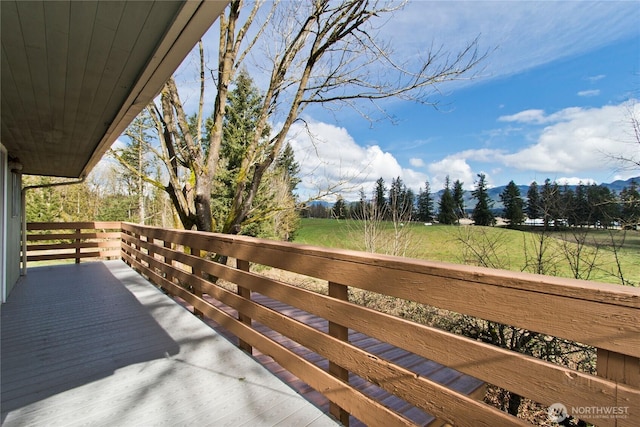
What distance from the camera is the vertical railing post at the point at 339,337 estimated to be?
5.53 feet

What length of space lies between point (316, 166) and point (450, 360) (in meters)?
6.09

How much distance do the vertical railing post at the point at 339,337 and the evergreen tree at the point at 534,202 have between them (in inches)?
193

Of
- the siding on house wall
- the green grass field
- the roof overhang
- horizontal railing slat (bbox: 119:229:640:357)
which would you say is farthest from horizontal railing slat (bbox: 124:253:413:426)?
the green grass field

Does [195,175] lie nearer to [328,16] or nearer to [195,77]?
[195,77]

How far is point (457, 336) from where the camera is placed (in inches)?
47.6

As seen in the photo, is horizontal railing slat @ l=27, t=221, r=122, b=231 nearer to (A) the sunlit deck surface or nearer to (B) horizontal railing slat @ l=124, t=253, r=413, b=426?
(A) the sunlit deck surface

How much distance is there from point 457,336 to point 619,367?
46 cm

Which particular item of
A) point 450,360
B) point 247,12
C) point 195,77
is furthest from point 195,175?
point 450,360

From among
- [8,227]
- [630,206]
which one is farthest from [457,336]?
[630,206]

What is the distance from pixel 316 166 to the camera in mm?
7039

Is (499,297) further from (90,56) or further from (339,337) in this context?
(90,56)

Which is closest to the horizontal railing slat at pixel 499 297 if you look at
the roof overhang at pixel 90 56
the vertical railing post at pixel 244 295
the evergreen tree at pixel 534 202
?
the vertical railing post at pixel 244 295

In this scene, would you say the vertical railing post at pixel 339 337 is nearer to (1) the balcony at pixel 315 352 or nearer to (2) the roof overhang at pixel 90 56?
(1) the balcony at pixel 315 352

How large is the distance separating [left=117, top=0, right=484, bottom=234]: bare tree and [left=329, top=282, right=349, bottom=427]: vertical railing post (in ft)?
15.2
